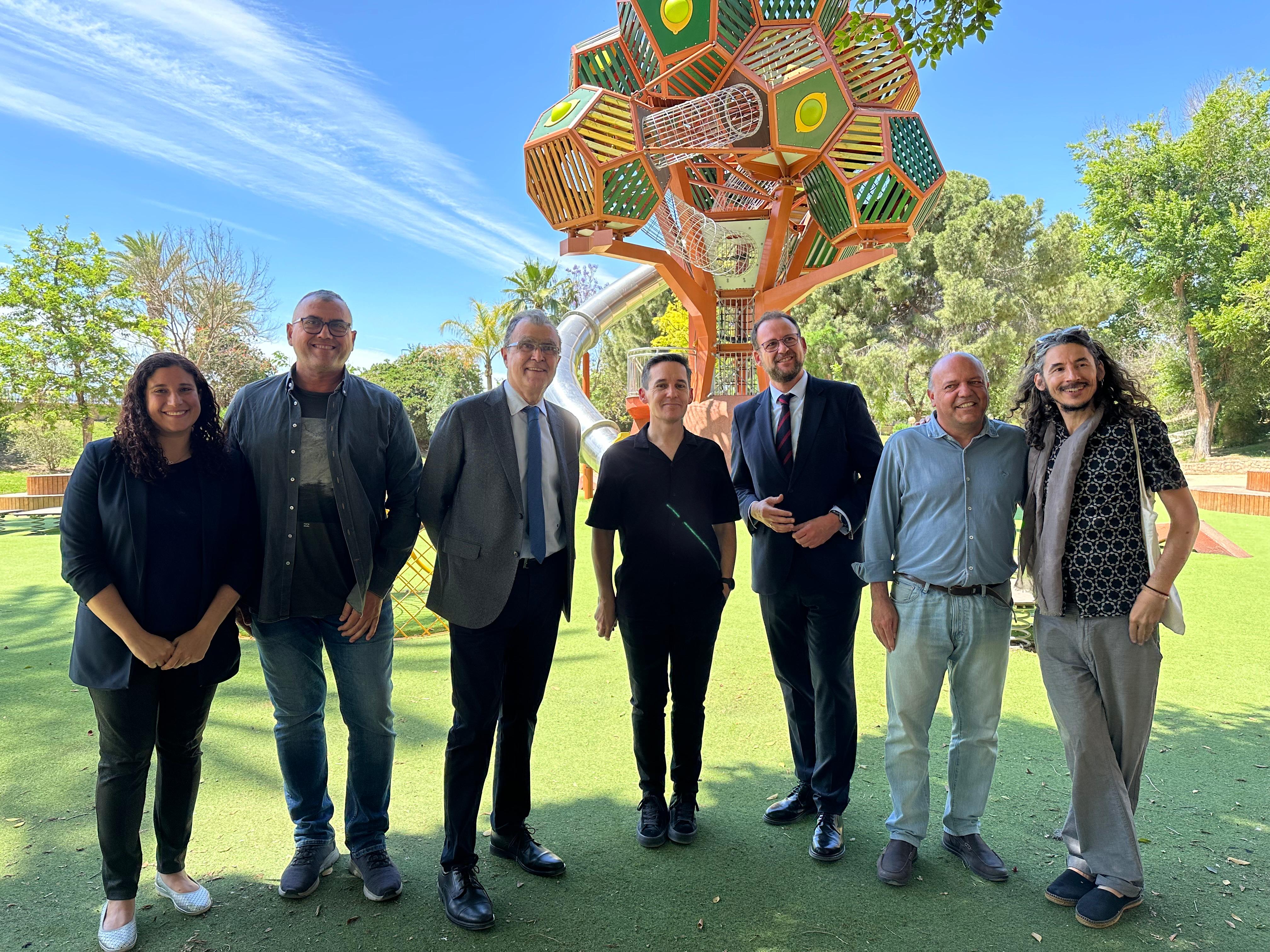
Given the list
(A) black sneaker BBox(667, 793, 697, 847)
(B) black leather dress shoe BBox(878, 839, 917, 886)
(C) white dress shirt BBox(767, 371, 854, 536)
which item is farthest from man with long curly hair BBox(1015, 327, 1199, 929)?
(A) black sneaker BBox(667, 793, 697, 847)

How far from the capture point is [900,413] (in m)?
33.6

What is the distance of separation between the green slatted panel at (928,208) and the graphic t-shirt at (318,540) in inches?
496

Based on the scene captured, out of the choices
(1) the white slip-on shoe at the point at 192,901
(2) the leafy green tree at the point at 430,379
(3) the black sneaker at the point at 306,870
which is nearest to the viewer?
(1) the white slip-on shoe at the point at 192,901

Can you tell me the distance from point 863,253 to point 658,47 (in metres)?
5.13

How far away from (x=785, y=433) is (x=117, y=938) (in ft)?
10.2

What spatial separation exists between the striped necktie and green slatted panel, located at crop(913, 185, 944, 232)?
36.8ft

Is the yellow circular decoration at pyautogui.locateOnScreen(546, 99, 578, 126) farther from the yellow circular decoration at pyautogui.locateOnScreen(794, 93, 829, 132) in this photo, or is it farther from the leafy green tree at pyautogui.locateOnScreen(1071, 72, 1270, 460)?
the leafy green tree at pyautogui.locateOnScreen(1071, 72, 1270, 460)

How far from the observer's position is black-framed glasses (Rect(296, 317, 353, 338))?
2932 millimetres

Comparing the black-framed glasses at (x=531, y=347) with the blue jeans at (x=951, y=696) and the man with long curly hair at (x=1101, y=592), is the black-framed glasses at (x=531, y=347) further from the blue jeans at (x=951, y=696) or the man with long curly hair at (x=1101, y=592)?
the man with long curly hair at (x=1101, y=592)

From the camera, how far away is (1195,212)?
1288 inches

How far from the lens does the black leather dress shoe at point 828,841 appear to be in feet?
10.4

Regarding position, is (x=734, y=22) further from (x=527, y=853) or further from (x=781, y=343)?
(x=527, y=853)

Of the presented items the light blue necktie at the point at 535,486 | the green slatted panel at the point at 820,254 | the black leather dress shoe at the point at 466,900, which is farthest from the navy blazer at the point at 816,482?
the green slatted panel at the point at 820,254

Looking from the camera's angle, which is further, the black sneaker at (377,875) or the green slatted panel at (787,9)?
the green slatted panel at (787,9)
